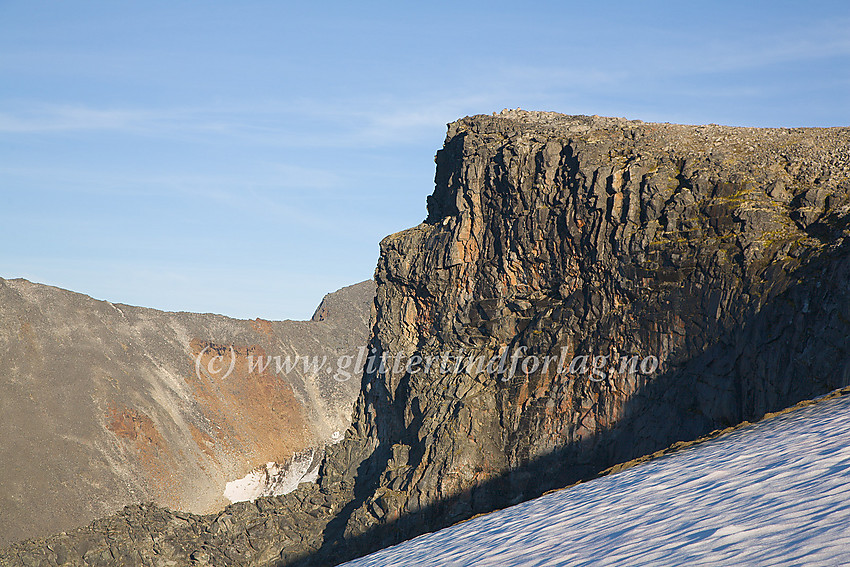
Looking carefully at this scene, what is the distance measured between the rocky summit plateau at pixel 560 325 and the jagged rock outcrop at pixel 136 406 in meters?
16.3

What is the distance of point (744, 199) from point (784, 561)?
115 feet

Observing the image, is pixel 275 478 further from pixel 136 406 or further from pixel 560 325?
pixel 560 325

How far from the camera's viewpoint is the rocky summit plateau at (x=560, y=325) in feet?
117

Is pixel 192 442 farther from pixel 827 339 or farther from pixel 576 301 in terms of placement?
pixel 827 339

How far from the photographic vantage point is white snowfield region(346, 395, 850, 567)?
8266mm

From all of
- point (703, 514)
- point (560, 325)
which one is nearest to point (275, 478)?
point (560, 325)

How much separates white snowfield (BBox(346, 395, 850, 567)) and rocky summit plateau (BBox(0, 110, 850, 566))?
14764mm

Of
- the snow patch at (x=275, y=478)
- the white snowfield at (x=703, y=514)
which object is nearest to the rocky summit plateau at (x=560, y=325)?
the white snowfield at (x=703, y=514)

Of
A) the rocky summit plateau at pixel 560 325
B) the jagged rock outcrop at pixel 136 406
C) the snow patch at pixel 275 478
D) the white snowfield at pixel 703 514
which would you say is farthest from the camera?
the snow patch at pixel 275 478

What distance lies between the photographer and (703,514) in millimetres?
10125

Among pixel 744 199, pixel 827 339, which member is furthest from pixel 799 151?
pixel 827 339

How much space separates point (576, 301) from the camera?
150 feet

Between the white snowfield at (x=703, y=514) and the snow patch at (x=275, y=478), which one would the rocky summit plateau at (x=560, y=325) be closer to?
the white snowfield at (x=703, y=514)

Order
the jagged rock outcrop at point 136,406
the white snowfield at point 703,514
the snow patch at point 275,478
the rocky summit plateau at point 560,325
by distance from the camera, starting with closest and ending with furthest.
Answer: the white snowfield at point 703,514, the rocky summit plateau at point 560,325, the jagged rock outcrop at point 136,406, the snow patch at point 275,478
